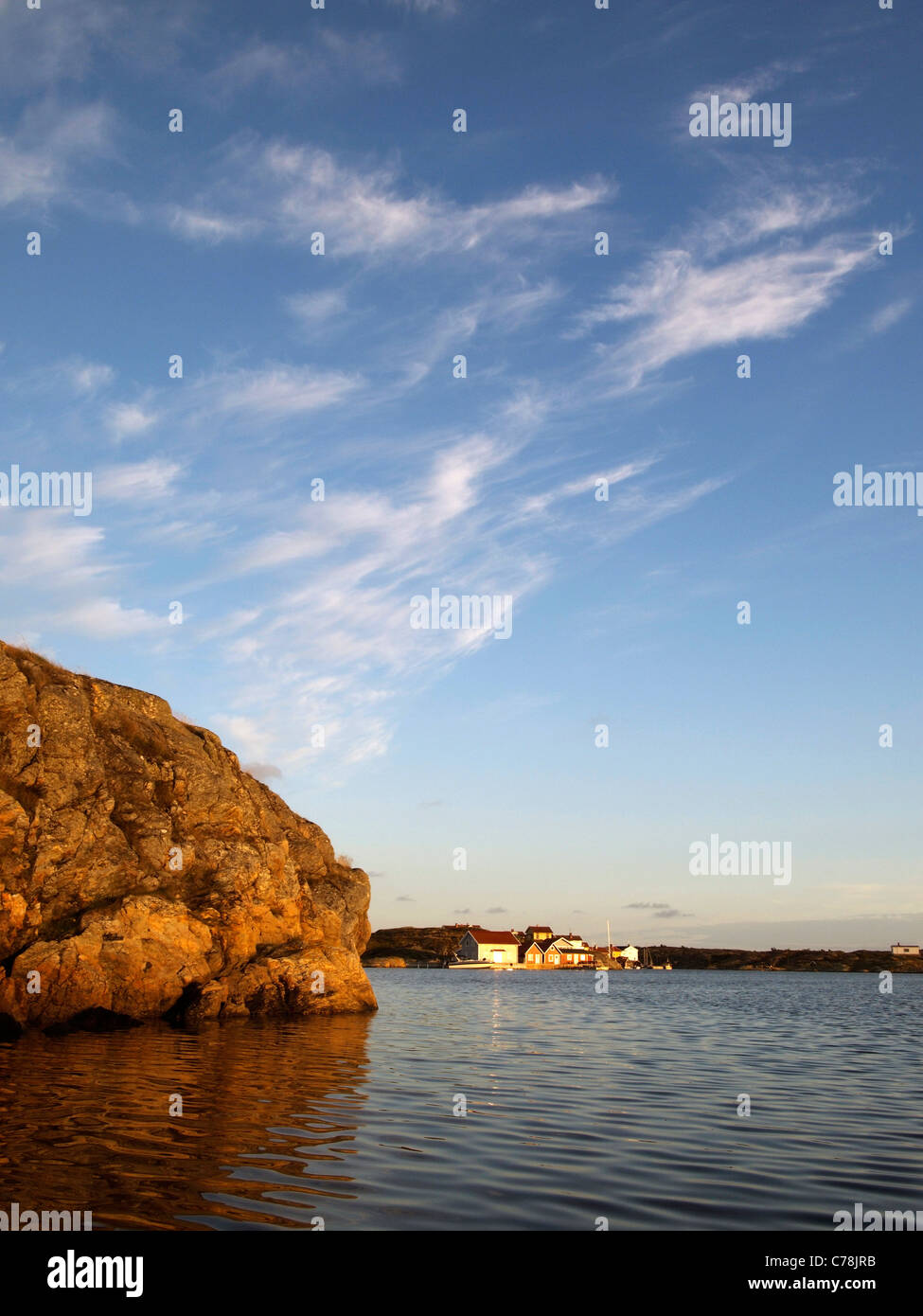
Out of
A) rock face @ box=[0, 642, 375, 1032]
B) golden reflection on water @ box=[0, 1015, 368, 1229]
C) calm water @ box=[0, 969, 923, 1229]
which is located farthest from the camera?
rock face @ box=[0, 642, 375, 1032]

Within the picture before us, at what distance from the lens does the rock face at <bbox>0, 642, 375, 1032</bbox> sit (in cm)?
3628

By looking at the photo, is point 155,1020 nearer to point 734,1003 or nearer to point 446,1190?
point 446,1190

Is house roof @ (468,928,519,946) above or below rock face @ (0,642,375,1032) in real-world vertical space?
below

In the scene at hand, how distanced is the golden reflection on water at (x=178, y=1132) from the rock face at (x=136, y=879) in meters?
6.84

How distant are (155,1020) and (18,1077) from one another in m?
19.1

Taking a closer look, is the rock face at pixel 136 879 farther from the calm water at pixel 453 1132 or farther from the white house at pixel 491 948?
the white house at pixel 491 948

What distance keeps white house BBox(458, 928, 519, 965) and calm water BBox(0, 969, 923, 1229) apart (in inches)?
6086

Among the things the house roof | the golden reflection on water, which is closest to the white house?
the house roof

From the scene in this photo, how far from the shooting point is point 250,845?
1941 inches

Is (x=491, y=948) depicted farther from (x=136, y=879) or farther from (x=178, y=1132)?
(x=178, y=1132)

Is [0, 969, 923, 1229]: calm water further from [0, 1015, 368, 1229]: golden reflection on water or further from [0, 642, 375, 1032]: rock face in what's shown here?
[0, 642, 375, 1032]: rock face

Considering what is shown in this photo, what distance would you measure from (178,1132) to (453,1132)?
482 centimetres
